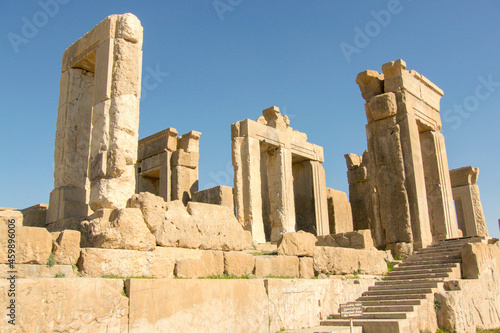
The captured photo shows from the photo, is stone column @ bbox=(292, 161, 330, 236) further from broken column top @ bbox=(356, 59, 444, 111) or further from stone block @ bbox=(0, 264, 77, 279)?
stone block @ bbox=(0, 264, 77, 279)

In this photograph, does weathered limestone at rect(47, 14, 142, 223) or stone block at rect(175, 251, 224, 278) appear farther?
weathered limestone at rect(47, 14, 142, 223)

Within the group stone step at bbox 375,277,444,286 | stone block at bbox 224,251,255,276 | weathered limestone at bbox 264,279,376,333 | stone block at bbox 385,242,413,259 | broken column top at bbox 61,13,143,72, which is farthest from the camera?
stone block at bbox 385,242,413,259

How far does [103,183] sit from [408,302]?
5.66 m

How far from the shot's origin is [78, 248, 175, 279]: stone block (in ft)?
18.5

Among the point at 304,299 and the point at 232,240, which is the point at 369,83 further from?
the point at 232,240

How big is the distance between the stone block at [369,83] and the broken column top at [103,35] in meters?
7.20

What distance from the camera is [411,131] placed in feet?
42.5

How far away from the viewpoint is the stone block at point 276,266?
7652 millimetres

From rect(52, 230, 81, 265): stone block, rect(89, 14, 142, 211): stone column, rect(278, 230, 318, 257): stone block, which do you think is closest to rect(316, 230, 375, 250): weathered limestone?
rect(278, 230, 318, 257): stone block

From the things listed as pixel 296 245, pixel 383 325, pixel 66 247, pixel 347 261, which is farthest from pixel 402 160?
pixel 66 247

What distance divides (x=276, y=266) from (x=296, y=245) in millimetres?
827

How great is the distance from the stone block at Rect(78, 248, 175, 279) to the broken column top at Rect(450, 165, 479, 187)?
59.5ft

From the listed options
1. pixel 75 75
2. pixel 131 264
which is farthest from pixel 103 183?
pixel 75 75

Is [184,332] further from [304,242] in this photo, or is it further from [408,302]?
[408,302]
